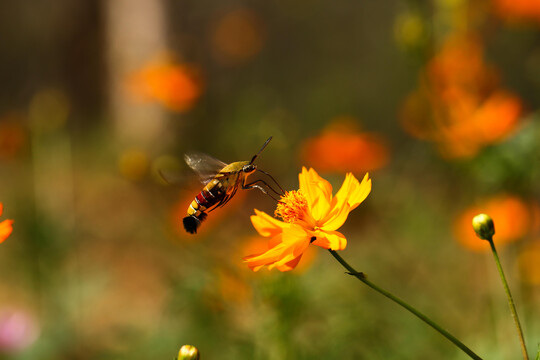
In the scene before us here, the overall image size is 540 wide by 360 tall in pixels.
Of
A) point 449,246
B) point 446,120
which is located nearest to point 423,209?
point 449,246

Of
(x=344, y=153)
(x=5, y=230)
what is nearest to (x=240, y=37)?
(x=344, y=153)

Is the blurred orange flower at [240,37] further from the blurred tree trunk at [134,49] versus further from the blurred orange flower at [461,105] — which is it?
the blurred orange flower at [461,105]

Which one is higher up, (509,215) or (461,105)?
(461,105)

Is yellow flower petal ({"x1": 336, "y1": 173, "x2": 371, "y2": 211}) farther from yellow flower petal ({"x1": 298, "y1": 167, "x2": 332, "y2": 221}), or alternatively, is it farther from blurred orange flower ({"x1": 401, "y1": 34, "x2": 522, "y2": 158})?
blurred orange flower ({"x1": 401, "y1": 34, "x2": 522, "y2": 158})

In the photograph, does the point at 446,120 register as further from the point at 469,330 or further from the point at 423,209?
the point at 423,209

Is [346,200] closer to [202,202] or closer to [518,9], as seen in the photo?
[202,202]

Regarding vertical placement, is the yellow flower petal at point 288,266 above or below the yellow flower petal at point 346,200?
below

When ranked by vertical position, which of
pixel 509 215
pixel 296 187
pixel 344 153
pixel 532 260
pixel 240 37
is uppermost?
pixel 509 215

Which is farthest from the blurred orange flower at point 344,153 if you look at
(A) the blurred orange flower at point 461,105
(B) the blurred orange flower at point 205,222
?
(B) the blurred orange flower at point 205,222
